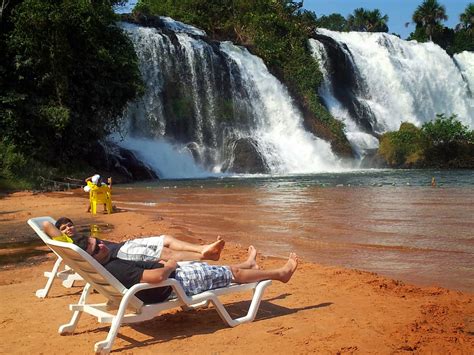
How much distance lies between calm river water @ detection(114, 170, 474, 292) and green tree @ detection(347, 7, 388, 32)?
64.1 metres

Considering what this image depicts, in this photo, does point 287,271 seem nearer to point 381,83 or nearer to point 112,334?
point 112,334

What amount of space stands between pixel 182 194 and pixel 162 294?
13.8 m

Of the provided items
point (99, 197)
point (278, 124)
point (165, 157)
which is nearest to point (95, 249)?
point (99, 197)

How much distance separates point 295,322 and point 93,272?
1.69 metres

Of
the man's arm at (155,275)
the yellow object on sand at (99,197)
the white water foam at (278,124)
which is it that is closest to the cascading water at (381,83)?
the white water foam at (278,124)

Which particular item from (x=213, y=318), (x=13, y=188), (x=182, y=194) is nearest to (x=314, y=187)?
(x=182, y=194)

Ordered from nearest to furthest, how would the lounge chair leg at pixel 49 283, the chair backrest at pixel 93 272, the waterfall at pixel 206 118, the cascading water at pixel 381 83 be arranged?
1. the chair backrest at pixel 93 272
2. the lounge chair leg at pixel 49 283
3. the waterfall at pixel 206 118
4. the cascading water at pixel 381 83

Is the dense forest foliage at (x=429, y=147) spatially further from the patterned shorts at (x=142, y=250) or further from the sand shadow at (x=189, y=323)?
the patterned shorts at (x=142, y=250)

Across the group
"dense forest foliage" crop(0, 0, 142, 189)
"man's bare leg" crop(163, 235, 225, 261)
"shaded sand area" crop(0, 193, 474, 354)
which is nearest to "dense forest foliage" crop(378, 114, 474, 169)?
"dense forest foliage" crop(0, 0, 142, 189)

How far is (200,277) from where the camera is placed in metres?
4.82

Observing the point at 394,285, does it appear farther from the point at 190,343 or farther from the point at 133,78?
the point at 133,78

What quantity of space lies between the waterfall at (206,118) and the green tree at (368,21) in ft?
167

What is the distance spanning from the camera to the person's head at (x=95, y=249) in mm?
4632

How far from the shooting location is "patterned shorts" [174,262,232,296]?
187 inches
